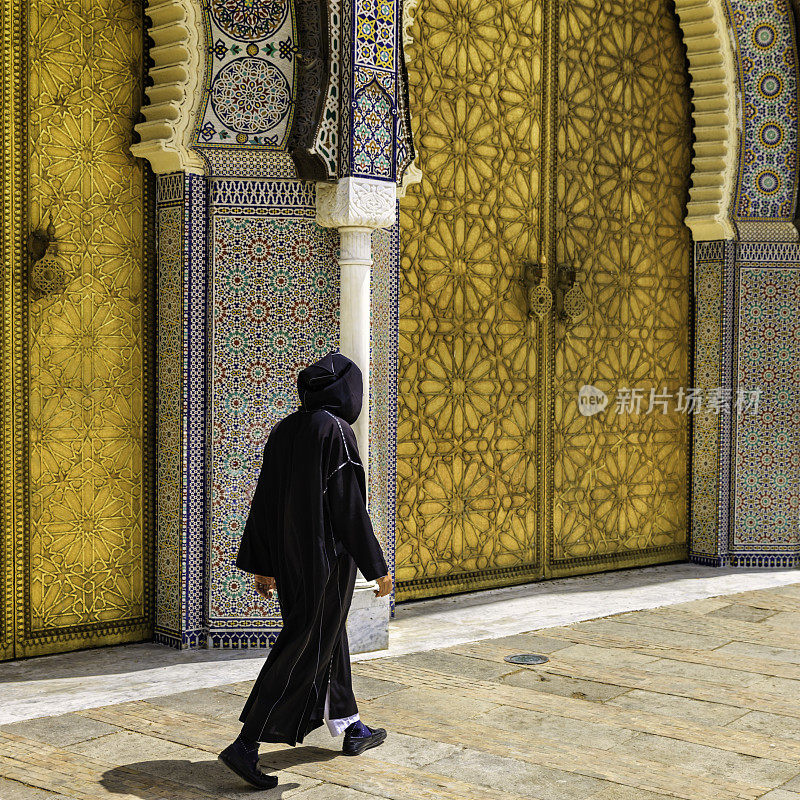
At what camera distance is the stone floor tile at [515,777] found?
330 centimetres

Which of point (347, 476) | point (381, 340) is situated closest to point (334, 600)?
point (347, 476)

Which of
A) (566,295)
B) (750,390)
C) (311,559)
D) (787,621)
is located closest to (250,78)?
(311,559)

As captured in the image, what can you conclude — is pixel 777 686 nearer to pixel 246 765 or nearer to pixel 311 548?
pixel 311 548

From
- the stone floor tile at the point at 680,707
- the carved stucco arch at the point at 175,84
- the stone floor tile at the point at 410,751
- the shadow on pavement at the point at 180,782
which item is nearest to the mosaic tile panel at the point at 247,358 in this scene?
the carved stucco arch at the point at 175,84

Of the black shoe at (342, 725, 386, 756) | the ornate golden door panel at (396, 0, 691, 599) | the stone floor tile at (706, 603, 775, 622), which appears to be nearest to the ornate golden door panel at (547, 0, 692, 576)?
the ornate golden door panel at (396, 0, 691, 599)

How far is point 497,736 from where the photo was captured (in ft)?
12.5

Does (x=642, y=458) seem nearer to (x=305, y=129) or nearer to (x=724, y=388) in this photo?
(x=724, y=388)

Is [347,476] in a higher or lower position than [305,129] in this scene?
lower

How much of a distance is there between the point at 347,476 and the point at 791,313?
15.3 feet

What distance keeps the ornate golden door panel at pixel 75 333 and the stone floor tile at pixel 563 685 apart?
1.72 meters

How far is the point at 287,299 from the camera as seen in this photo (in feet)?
16.4

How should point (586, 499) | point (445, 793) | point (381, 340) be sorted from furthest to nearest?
point (586, 499), point (381, 340), point (445, 793)

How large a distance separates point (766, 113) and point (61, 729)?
223 inches

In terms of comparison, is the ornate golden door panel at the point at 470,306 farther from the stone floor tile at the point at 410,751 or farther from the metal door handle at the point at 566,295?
the stone floor tile at the point at 410,751
